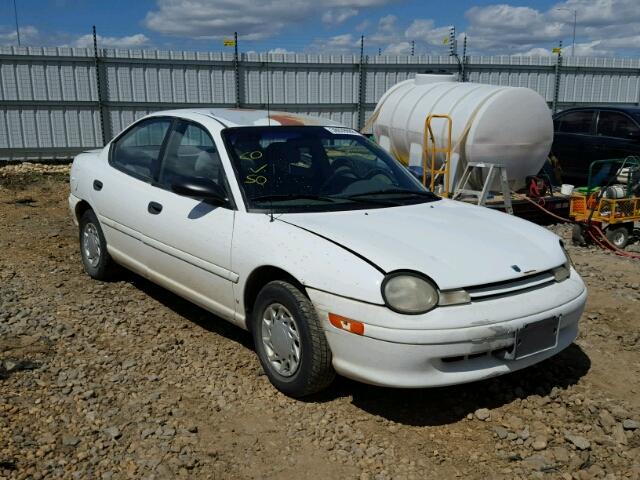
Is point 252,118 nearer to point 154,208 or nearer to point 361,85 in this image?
point 154,208

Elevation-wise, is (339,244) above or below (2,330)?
above

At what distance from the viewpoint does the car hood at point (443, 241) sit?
328 cm

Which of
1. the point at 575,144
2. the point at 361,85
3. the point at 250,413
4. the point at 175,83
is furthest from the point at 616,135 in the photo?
the point at 175,83

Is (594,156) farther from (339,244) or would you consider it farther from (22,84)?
(22,84)

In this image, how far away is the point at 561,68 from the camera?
1786cm

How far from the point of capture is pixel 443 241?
3551 mm

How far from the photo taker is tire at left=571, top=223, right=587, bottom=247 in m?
7.98

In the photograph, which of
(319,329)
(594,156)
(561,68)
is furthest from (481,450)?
(561,68)

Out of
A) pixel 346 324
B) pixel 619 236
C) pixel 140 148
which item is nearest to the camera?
→ pixel 346 324

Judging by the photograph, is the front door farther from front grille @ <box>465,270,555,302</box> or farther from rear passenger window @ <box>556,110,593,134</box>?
front grille @ <box>465,270,555,302</box>

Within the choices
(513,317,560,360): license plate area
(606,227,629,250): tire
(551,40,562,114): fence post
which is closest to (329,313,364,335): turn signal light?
(513,317,560,360): license plate area

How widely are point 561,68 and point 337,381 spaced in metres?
16.5

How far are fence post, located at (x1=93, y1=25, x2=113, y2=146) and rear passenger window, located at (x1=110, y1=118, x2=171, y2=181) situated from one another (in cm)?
994

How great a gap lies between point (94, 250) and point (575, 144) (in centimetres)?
905
